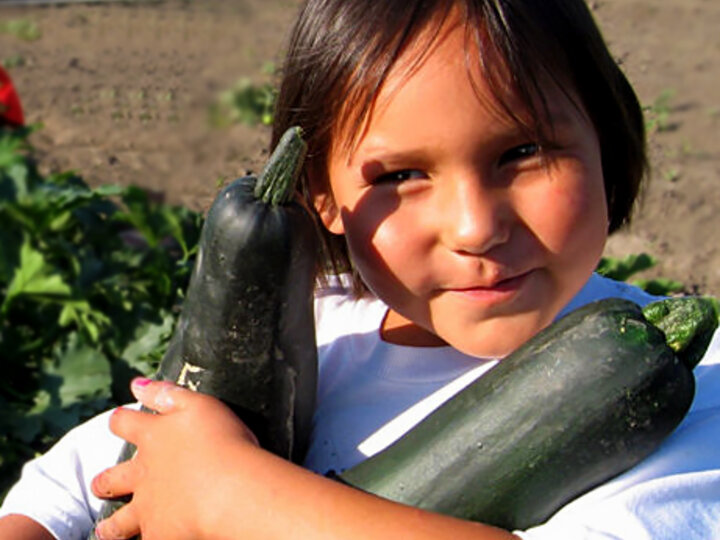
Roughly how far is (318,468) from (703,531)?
712mm

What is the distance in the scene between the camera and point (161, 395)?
181cm

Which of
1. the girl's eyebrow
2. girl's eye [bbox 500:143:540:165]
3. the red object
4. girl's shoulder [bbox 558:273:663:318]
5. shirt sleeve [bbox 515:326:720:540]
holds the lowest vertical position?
the red object

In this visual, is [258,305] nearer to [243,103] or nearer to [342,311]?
[342,311]

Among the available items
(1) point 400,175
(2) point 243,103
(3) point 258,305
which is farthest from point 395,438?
(2) point 243,103

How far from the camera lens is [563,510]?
5.23ft

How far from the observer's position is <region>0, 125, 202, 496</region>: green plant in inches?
133

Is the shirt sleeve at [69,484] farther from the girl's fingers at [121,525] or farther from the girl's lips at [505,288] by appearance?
the girl's lips at [505,288]

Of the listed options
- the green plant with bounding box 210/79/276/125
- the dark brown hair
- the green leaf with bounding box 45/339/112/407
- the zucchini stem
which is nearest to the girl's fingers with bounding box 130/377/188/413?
the zucchini stem

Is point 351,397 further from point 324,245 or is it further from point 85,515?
point 85,515

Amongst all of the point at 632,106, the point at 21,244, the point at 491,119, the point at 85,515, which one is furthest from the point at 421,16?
the point at 21,244

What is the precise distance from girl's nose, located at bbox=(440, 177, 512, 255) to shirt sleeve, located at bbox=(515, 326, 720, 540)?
1.30ft

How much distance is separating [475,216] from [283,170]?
0.32 m

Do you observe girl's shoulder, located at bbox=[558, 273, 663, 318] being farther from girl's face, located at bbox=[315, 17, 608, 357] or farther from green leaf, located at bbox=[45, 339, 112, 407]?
green leaf, located at bbox=[45, 339, 112, 407]

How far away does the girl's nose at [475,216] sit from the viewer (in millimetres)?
1621
